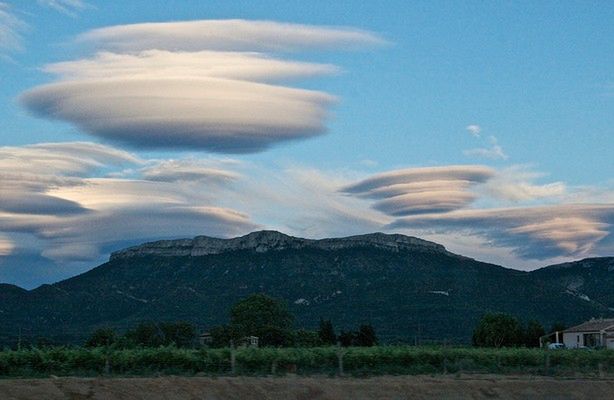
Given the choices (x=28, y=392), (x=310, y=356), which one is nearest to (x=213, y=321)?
(x=310, y=356)

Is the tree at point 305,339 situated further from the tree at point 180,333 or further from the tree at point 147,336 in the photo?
the tree at point 147,336

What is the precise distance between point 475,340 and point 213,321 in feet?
169

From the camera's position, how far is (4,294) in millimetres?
162500

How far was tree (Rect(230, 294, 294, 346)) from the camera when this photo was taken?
102 m

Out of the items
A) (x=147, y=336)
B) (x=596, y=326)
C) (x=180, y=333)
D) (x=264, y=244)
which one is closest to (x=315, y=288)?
(x=264, y=244)

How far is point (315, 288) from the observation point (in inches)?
6363

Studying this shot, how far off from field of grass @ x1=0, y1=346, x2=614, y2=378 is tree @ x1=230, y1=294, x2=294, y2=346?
44720 mm

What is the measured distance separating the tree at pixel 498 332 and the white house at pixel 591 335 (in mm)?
4579

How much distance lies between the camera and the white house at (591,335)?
3501 inches

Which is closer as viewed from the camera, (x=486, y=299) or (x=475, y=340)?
(x=475, y=340)

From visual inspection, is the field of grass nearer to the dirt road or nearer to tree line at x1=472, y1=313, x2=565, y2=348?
the dirt road

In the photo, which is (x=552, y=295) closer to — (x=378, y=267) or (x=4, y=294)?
(x=378, y=267)

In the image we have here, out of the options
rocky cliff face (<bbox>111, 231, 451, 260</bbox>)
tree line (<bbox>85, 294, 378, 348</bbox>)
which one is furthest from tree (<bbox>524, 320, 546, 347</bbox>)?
rocky cliff face (<bbox>111, 231, 451, 260</bbox>)

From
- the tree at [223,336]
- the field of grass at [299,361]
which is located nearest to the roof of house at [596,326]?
the field of grass at [299,361]
